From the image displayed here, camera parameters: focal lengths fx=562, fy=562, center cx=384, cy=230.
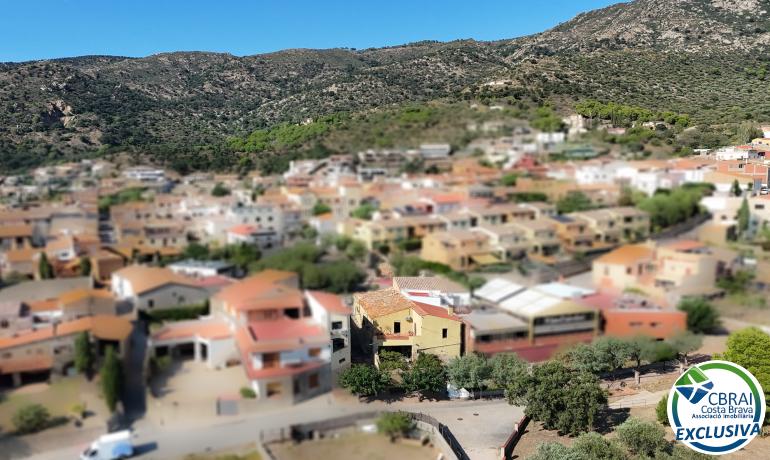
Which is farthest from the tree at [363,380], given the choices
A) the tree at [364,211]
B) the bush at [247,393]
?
the tree at [364,211]

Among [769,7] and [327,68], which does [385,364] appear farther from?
[327,68]

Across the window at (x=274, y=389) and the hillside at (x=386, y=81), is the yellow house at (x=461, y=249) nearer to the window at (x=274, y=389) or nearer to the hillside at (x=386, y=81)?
the window at (x=274, y=389)

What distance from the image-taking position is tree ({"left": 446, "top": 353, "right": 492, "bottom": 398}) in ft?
21.9

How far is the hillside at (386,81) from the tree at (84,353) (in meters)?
1.40

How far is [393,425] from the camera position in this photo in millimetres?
4348

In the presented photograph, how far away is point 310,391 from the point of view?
10.2ft

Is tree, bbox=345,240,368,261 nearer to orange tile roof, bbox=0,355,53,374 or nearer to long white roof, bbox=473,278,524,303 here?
long white roof, bbox=473,278,524,303

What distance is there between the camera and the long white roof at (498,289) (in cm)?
359

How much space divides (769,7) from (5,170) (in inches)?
1459

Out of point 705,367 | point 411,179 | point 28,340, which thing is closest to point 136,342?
point 28,340

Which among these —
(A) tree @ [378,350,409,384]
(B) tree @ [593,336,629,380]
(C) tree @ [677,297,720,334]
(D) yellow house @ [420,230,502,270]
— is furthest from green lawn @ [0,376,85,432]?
(A) tree @ [378,350,409,384]

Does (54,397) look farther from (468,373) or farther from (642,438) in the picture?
(642,438)

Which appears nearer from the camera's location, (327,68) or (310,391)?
(310,391)

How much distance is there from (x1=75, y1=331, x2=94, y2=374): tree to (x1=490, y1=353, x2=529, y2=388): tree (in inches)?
167
